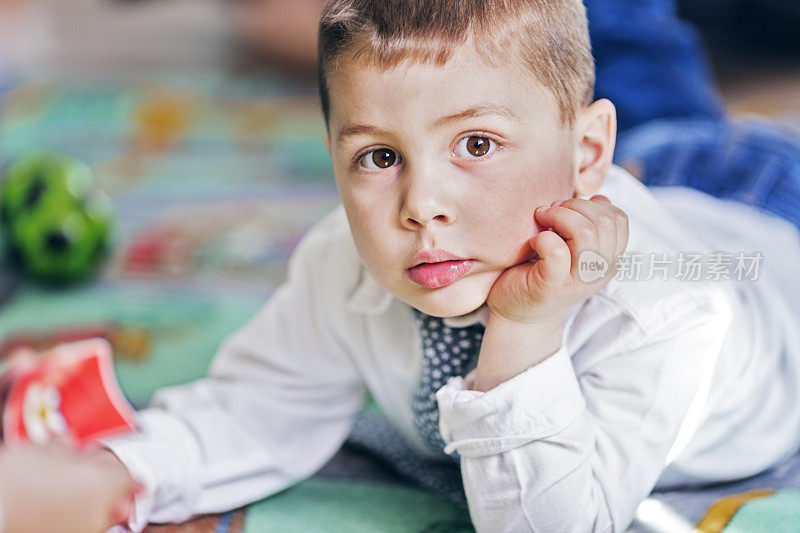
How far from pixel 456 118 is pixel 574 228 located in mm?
105

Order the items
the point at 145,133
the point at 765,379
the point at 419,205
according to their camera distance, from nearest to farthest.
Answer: the point at 419,205, the point at 765,379, the point at 145,133

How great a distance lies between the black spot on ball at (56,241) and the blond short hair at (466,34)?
0.71 m

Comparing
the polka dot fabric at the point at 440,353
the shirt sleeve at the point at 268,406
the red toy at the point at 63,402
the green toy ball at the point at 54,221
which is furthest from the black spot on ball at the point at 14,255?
the polka dot fabric at the point at 440,353

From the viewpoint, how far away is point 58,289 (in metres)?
1.21

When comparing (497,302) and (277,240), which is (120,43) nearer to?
(277,240)

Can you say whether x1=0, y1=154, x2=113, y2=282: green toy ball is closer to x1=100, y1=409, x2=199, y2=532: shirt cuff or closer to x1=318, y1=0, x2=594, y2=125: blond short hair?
x1=100, y1=409, x2=199, y2=532: shirt cuff

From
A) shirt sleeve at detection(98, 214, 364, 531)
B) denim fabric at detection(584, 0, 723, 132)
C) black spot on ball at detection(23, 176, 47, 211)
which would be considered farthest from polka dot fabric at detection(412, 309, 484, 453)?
black spot on ball at detection(23, 176, 47, 211)

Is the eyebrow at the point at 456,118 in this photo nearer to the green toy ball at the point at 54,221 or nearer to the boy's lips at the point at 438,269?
the boy's lips at the point at 438,269

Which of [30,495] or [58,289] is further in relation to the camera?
[58,289]

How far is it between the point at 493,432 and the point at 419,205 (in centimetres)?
17

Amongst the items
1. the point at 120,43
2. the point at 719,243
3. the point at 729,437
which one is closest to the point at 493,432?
the point at 729,437

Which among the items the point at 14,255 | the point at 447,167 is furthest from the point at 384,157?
the point at 14,255

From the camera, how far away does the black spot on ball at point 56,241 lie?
3.86 ft

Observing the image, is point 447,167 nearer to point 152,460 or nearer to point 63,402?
point 152,460
